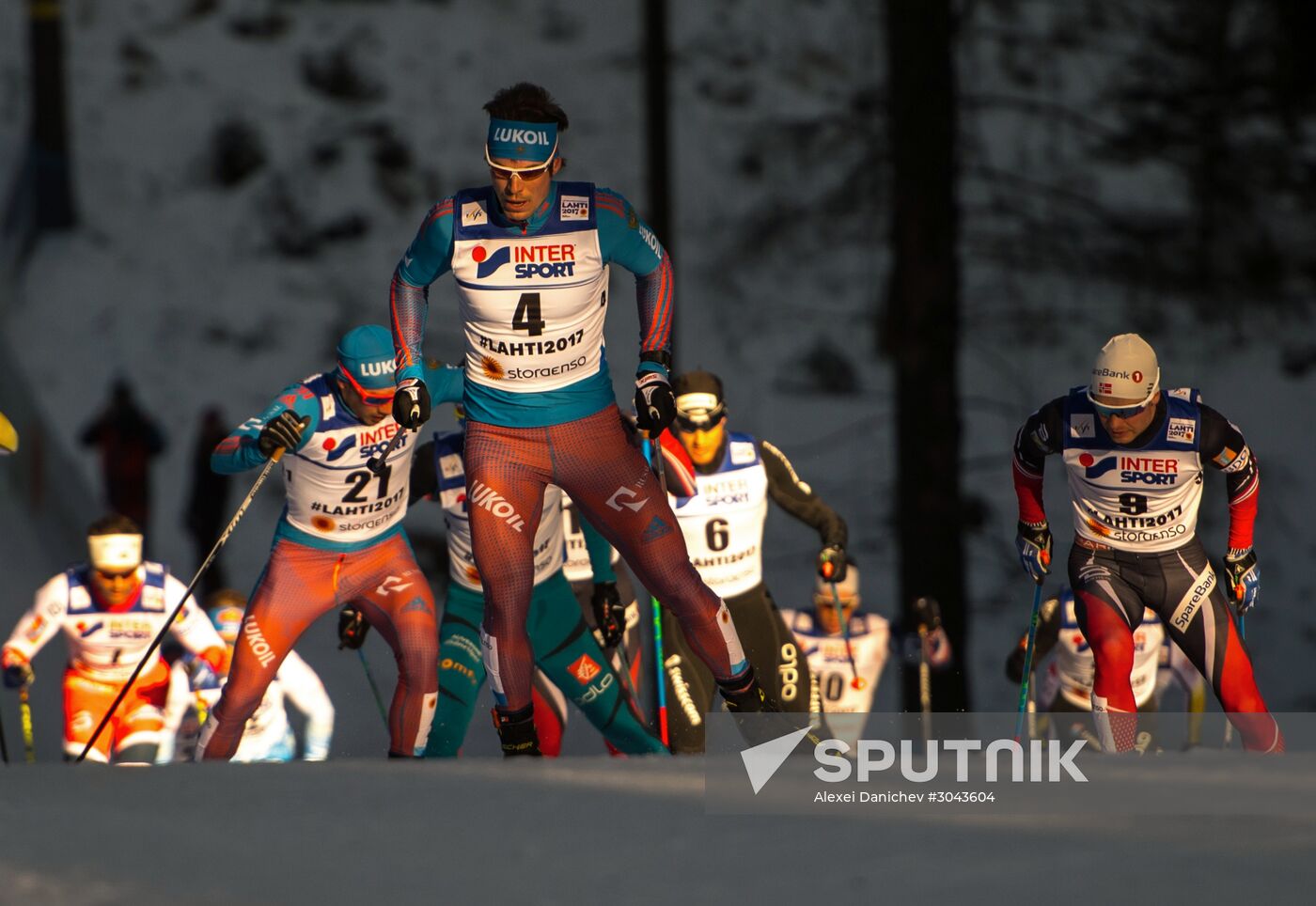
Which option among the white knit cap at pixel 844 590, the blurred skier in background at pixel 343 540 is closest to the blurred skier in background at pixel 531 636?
the blurred skier in background at pixel 343 540

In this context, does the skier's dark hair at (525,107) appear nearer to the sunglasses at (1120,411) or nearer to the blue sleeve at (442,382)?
the blue sleeve at (442,382)

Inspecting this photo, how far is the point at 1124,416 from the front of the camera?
714cm

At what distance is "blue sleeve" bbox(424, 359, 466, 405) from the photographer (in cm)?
732

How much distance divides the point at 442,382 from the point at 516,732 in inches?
62.6

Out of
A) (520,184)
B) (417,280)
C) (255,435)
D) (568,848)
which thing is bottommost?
(568,848)

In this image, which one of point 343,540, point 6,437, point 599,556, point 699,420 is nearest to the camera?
point 6,437

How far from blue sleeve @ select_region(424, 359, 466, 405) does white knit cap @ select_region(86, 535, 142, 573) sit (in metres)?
2.50

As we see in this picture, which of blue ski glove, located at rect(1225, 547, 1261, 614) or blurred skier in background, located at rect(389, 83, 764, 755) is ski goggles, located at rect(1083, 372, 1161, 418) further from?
blurred skier in background, located at rect(389, 83, 764, 755)

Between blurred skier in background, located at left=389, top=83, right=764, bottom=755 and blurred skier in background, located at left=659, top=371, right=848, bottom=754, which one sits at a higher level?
blurred skier in background, located at left=389, top=83, right=764, bottom=755

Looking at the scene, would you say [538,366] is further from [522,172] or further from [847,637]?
[847,637]

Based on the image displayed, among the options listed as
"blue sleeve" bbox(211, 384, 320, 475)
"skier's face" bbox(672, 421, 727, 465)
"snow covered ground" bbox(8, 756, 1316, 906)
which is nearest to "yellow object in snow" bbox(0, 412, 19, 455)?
"blue sleeve" bbox(211, 384, 320, 475)

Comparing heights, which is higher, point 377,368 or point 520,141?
point 520,141

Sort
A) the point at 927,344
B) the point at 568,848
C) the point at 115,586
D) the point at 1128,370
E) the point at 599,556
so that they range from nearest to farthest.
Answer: the point at 568,848 → the point at 1128,370 → the point at 599,556 → the point at 115,586 → the point at 927,344

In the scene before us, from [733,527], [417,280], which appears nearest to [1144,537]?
[733,527]
